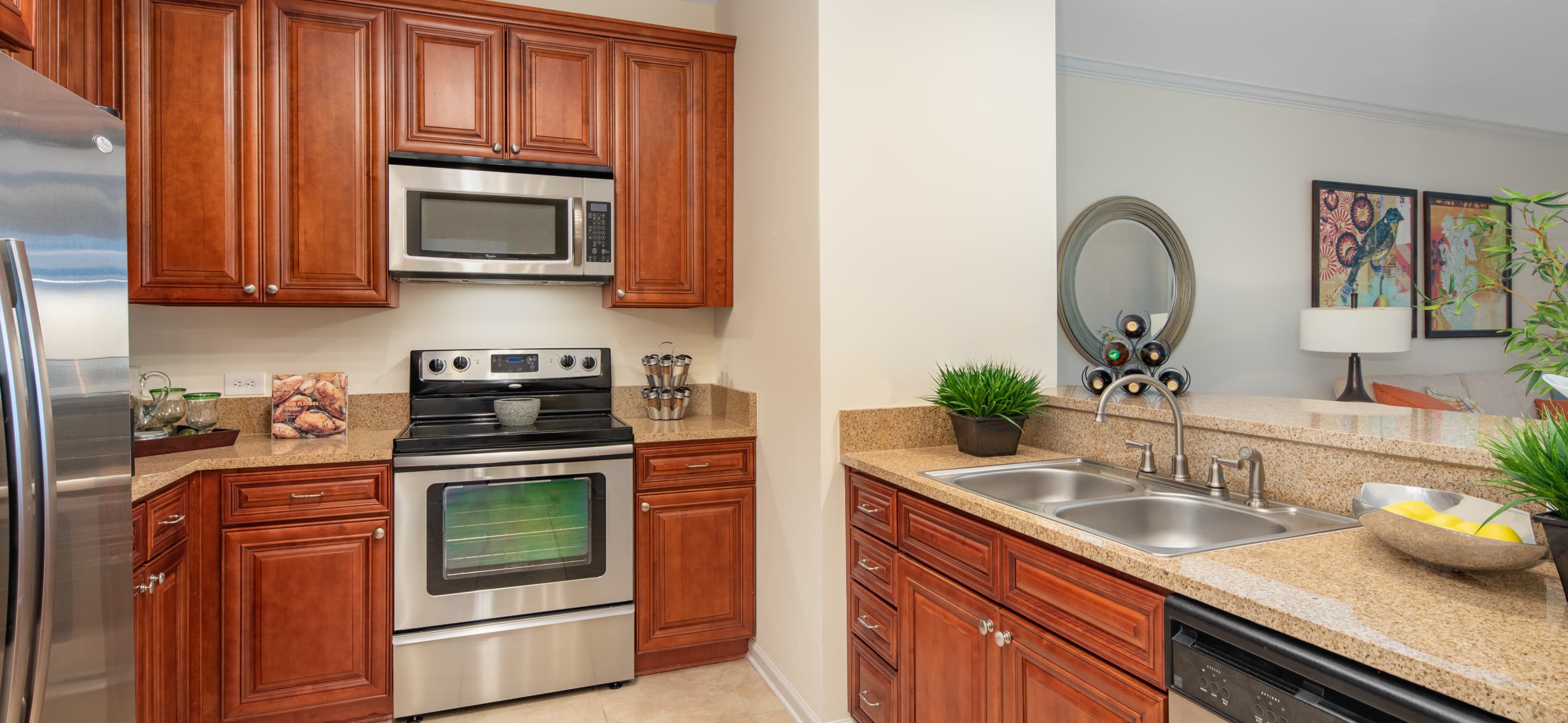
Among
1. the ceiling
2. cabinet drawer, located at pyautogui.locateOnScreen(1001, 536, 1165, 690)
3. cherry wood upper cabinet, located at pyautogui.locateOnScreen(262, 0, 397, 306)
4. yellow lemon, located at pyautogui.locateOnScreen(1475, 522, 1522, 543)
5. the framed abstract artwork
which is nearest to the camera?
yellow lemon, located at pyautogui.locateOnScreen(1475, 522, 1522, 543)

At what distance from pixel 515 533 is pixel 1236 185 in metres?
4.01

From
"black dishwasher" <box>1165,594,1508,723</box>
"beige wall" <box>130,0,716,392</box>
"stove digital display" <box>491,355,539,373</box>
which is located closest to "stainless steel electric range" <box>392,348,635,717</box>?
"stove digital display" <box>491,355,539,373</box>

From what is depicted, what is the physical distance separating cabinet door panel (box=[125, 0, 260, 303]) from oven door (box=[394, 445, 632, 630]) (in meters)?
0.94

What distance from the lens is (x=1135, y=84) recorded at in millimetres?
3898

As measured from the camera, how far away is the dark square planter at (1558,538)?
95 cm

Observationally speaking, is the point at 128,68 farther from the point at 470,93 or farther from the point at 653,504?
the point at 653,504

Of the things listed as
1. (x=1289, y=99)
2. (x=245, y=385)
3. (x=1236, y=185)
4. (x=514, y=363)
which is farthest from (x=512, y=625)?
(x=1289, y=99)

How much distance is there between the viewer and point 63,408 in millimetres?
1238

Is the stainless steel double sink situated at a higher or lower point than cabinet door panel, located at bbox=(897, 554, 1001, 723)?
higher

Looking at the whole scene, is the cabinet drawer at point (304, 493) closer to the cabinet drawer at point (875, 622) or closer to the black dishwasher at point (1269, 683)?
the cabinet drawer at point (875, 622)

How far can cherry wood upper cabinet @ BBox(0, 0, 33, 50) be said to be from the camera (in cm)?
152

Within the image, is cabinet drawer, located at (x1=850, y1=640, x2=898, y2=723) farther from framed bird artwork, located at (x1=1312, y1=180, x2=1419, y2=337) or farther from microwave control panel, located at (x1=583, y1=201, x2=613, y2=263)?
framed bird artwork, located at (x1=1312, y1=180, x2=1419, y2=337)

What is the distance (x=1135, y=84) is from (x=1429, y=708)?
12.2 feet

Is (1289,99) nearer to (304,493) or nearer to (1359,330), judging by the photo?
(1359,330)
